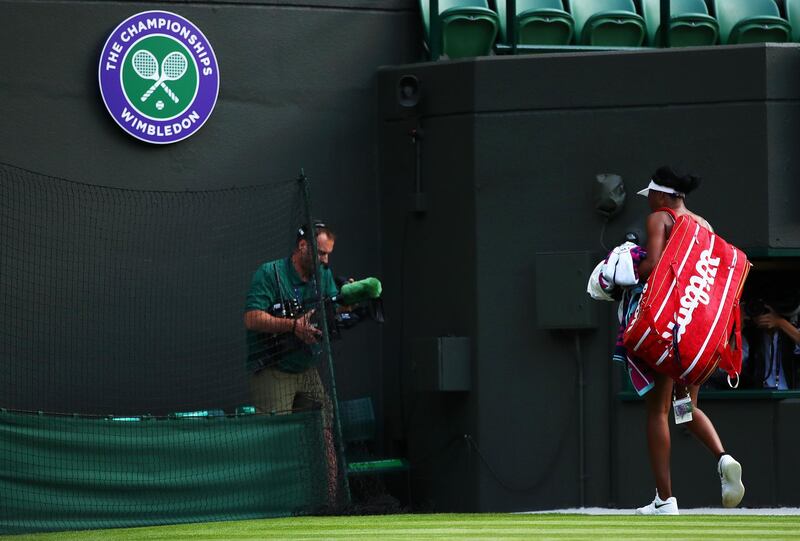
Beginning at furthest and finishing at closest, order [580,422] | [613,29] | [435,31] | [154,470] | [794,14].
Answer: [794,14]
[613,29]
[435,31]
[580,422]
[154,470]

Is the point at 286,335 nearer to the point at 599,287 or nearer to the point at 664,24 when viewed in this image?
Answer: the point at 599,287

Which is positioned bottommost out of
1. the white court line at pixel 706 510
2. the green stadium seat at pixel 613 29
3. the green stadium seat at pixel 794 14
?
the white court line at pixel 706 510

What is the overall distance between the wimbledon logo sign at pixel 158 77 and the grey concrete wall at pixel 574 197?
1973 millimetres

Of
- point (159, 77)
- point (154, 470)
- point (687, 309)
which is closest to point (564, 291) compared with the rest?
point (687, 309)

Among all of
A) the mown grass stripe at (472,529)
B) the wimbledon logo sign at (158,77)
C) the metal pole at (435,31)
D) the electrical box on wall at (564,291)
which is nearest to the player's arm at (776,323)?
the electrical box on wall at (564,291)

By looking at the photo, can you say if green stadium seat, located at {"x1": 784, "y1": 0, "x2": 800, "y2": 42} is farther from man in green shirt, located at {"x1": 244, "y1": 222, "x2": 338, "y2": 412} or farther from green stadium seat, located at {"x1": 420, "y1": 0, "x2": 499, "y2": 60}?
man in green shirt, located at {"x1": 244, "y1": 222, "x2": 338, "y2": 412}

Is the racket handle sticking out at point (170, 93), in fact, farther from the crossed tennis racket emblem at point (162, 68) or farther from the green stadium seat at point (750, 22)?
the green stadium seat at point (750, 22)

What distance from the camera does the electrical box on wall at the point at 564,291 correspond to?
37.0ft

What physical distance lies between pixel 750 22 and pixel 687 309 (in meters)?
4.62

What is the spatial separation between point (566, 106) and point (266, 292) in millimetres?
2587

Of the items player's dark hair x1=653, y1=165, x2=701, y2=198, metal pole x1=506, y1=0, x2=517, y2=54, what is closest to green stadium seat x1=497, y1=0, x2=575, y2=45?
metal pole x1=506, y1=0, x2=517, y2=54

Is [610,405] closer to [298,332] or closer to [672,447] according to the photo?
[672,447]

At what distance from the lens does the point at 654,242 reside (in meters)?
8.87

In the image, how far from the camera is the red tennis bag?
863 cm
